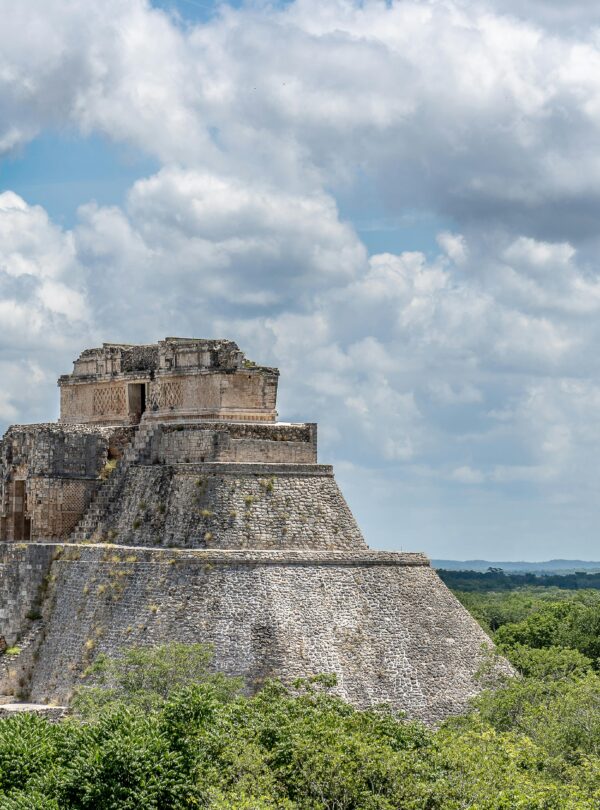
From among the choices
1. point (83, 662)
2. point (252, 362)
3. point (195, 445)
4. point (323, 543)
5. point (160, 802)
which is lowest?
point (160, 802)

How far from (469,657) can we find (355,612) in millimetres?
3208

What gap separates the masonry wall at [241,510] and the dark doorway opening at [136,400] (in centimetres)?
439

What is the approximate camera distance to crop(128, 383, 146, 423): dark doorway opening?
4250 centimetres

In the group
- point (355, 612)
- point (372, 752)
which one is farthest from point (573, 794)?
point (355, 612)

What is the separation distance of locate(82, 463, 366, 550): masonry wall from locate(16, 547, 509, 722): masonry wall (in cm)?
76

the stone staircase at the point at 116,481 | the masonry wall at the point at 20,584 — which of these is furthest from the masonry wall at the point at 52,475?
the masonry wall at the point at 20,584

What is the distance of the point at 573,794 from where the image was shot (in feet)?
87.6

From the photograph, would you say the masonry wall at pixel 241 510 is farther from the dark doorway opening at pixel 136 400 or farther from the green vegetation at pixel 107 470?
the dark doorway opening at pixel 136 400

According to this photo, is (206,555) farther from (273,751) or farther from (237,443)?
(273,751)

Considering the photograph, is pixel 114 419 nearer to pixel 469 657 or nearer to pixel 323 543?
pixel 323 543

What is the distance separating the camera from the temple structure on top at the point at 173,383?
40.0m

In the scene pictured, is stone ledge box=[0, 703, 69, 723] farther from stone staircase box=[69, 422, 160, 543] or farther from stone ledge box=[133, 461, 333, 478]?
stone ledge box=[133, 461, 333, 478]

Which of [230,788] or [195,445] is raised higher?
[195,445]

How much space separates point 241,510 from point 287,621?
3.48 m
